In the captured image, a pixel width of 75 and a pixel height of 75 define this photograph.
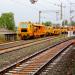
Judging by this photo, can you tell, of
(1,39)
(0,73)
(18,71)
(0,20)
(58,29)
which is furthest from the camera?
(0,20)

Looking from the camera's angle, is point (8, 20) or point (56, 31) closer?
point (56, 31)

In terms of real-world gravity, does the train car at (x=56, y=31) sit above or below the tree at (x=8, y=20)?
below

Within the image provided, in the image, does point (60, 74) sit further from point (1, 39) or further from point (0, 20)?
point (0, 20)

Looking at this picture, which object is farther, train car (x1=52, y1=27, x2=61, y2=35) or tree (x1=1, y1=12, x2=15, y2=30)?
tree (x1=1, y1=12, x2=15, y2=30)

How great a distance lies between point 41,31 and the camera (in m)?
64.6

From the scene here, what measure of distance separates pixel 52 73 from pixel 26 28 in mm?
41926

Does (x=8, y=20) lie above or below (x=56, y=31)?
above

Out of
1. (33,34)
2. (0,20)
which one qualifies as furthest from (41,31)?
(0,20)

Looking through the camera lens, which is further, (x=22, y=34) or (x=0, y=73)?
(x=22, y=34)

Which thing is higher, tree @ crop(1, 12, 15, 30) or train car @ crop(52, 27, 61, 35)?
tree @ crop(1, 12, 15, 30)

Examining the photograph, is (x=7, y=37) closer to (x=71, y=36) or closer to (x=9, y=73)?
(x=71, y=36)

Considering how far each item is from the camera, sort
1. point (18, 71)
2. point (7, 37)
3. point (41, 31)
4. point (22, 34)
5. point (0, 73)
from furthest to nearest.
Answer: point (41, 31) → point (22, 34) → point (7, 37) → point (18, 71) → point (0, 73)

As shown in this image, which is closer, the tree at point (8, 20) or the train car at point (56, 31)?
the train car at point (56, 31)

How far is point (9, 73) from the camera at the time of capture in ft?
45.4
